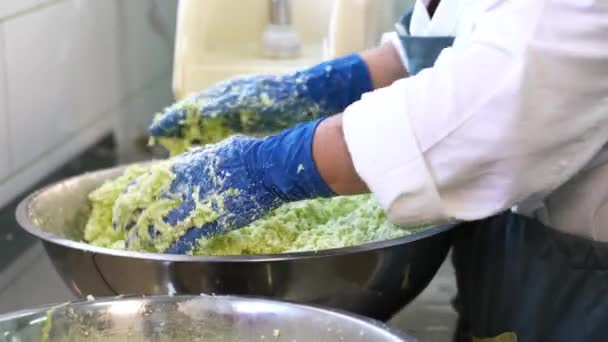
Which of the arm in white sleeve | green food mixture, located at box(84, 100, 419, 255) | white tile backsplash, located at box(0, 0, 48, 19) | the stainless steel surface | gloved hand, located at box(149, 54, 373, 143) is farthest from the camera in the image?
the stainless steel surface

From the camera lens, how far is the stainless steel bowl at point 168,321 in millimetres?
506

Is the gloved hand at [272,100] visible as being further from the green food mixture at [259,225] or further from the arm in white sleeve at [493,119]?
the arm in white sleeve at [493,119]

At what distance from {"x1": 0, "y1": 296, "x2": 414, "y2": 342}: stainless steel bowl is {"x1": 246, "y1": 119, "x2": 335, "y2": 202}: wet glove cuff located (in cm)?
9

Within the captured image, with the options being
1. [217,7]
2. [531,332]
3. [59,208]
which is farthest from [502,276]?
[217,7]

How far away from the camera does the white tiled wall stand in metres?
0.91

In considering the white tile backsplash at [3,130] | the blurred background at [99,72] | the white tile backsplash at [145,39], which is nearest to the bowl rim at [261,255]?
the blurred background at [99,72]

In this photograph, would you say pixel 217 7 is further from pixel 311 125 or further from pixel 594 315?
pixel 594 315

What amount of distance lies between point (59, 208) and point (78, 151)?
340 mm

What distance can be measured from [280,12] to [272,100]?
0.32m

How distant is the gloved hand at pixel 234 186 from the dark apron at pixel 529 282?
5.2 inches

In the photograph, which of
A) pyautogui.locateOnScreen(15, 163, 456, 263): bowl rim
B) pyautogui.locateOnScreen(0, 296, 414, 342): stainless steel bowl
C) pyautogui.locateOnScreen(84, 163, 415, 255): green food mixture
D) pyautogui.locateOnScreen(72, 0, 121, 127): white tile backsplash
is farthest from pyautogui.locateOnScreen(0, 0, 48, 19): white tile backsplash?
pyautogui.locateOnScreen(0, 296, 414, 342): stainless steel bowl

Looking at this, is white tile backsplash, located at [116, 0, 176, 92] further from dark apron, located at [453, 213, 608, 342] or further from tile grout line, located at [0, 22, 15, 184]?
dark apron, located at [453, 213, 608, 342]

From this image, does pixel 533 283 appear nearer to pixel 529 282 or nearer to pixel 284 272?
pixel 529 282

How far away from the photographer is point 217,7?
3.51ft
